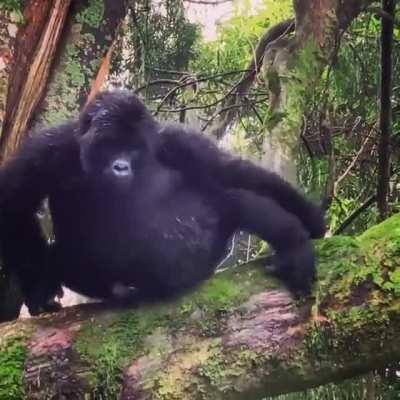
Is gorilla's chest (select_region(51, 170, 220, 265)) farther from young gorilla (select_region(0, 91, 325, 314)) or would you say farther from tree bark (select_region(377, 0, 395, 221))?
tree bark (select_region(377, 0, 395, 221))

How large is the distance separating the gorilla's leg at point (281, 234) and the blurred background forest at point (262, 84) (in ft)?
2.00

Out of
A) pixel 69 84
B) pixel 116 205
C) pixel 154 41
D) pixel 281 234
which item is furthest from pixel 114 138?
pixel 154 41

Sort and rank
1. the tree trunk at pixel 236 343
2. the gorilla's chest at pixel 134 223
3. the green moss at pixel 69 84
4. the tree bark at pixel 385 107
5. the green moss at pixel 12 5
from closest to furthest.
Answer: the tree trunk at pixel 236 343 → the gorilla's chest at pixel 134 223 → the green moss at pixel 12 5 → the green moss at pixel 69 84 → the tree bark at pixel 385 107

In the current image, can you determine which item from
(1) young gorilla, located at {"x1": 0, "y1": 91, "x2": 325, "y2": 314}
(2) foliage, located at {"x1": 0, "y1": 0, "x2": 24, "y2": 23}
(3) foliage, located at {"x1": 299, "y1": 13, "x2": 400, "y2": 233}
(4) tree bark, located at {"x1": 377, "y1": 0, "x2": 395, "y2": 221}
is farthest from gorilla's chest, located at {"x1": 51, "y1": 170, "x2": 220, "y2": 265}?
(3) foliage, located at {"x1": 299, "y1": 13, "x2": 400, "y2": 233}

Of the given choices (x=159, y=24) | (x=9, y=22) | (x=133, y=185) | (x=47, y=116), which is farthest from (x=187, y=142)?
(x=159, y=24)

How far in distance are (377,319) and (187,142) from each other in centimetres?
103

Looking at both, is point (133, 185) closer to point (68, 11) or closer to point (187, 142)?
point (187, 142)

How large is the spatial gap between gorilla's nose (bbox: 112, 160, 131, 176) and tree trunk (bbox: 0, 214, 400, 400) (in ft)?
1.84

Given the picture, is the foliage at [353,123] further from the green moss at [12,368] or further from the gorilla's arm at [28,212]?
the green moss at [12,368]

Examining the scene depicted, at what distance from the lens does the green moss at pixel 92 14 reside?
2.93 meters

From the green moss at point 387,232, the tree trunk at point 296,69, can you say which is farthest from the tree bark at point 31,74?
the green moss at point 387,232

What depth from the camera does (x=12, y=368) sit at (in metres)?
2.00

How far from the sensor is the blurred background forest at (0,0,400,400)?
2914 millimetres

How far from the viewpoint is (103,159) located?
96.5 inches
